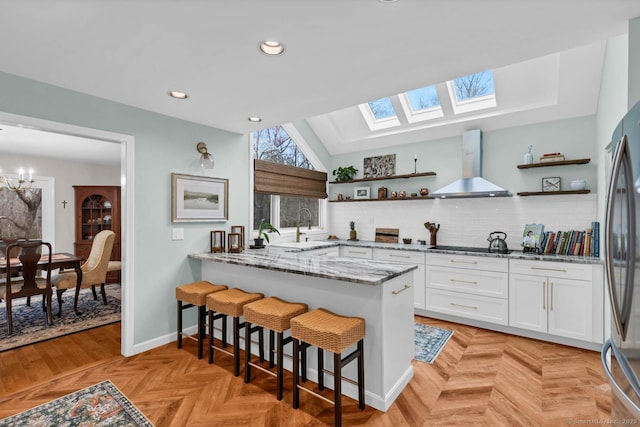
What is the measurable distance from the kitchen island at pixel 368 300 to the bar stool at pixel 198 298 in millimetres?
384

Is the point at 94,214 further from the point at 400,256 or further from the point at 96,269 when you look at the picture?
the point at 400,256

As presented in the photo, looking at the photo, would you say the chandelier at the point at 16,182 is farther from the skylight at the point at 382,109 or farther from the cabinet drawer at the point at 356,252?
the skylight at the point at 382,109

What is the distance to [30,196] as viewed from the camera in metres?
5.49

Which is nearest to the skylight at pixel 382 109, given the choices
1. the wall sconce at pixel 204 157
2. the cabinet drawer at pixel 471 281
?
the cabinet drawer at pixel 471 281

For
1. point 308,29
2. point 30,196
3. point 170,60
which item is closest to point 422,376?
point 308,29

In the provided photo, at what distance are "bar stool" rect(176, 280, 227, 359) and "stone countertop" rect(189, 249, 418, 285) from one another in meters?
0.27

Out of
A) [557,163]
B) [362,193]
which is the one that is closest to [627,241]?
[557,163]

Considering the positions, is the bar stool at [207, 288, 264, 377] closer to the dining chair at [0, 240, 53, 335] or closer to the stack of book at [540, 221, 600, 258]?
the dining chair at [0, 240, 53, 335]

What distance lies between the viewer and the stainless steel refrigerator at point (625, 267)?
0.97 metres

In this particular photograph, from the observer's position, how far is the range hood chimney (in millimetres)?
3729

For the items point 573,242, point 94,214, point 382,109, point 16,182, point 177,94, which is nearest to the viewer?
point 177,94

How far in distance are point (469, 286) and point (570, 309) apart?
0.89 meters

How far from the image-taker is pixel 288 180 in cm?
459

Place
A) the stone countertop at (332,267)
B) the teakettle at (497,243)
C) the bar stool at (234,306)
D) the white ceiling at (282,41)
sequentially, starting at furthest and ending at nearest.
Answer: the teakettle at (497,243) → the bar stool at (234,306) → the stone countertop at (332,267) → the white ceiling at (282,41)
